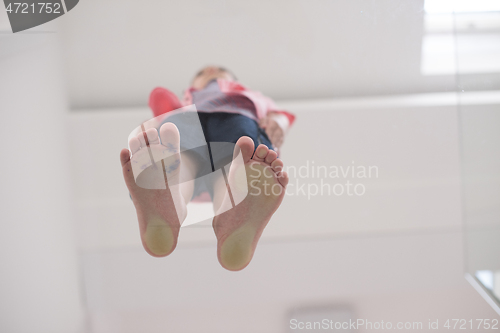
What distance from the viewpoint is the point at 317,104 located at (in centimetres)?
72

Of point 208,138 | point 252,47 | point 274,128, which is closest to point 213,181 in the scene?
point 208,138

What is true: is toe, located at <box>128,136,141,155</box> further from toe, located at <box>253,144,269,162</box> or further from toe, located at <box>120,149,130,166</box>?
toe, located at <box>253,144,269,162</box>

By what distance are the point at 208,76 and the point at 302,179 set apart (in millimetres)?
362

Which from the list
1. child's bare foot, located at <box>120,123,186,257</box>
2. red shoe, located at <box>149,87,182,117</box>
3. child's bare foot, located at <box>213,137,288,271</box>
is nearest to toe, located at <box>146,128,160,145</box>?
child's bare foot, located at <box>120,123,186,257</box>

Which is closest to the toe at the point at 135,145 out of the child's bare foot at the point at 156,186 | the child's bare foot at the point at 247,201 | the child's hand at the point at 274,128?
the child's bare foot at the point at 156,186

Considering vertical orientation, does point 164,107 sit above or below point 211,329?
above

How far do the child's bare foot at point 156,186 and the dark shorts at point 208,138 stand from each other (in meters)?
0.05

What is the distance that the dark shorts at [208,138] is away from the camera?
0.58 m

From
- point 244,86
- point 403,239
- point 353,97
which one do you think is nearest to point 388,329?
point 403,239

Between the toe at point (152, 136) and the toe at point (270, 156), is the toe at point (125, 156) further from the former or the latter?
the toe at point (270, 156)

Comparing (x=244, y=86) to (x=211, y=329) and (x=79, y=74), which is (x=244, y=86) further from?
(x=211, y=329)

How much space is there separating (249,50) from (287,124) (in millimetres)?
180

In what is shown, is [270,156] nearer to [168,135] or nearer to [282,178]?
[282,178]

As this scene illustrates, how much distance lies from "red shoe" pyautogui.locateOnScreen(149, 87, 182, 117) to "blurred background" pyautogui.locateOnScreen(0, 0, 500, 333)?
3.1 inches
